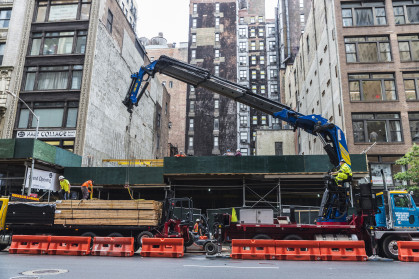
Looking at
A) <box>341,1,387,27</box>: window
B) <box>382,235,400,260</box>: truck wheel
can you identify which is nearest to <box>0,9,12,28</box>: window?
<box>341,1,387,27</box>: window

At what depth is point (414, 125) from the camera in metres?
30.2

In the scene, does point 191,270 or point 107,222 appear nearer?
point 191,270

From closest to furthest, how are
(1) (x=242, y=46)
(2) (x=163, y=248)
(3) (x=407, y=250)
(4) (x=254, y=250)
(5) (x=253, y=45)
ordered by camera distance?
(3) (x=407, y=250) → (4) (x=254, y=250) → (2) (x=163, y=248) → (1) (x=242, y=46) → (5) (x=253, y=45)

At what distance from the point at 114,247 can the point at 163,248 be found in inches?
77.0

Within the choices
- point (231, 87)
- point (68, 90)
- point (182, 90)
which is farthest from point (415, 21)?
point (182, 90)

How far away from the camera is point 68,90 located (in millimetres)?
32094

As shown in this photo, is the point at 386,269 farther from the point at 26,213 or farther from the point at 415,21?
the point at 415,21

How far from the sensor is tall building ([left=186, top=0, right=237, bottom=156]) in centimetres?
6388

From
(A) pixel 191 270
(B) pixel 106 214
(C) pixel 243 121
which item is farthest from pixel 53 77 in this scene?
(C) pixel 243 121

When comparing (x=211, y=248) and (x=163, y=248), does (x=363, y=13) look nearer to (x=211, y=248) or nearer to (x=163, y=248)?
(x=211, y=248)

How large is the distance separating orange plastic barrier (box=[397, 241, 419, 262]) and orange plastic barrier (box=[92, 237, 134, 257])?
987 centimetres

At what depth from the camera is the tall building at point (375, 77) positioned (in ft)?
98.0

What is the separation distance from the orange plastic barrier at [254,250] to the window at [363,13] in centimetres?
2693

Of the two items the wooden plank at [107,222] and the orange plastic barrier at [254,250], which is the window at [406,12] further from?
the wooden plank at [107,222]
